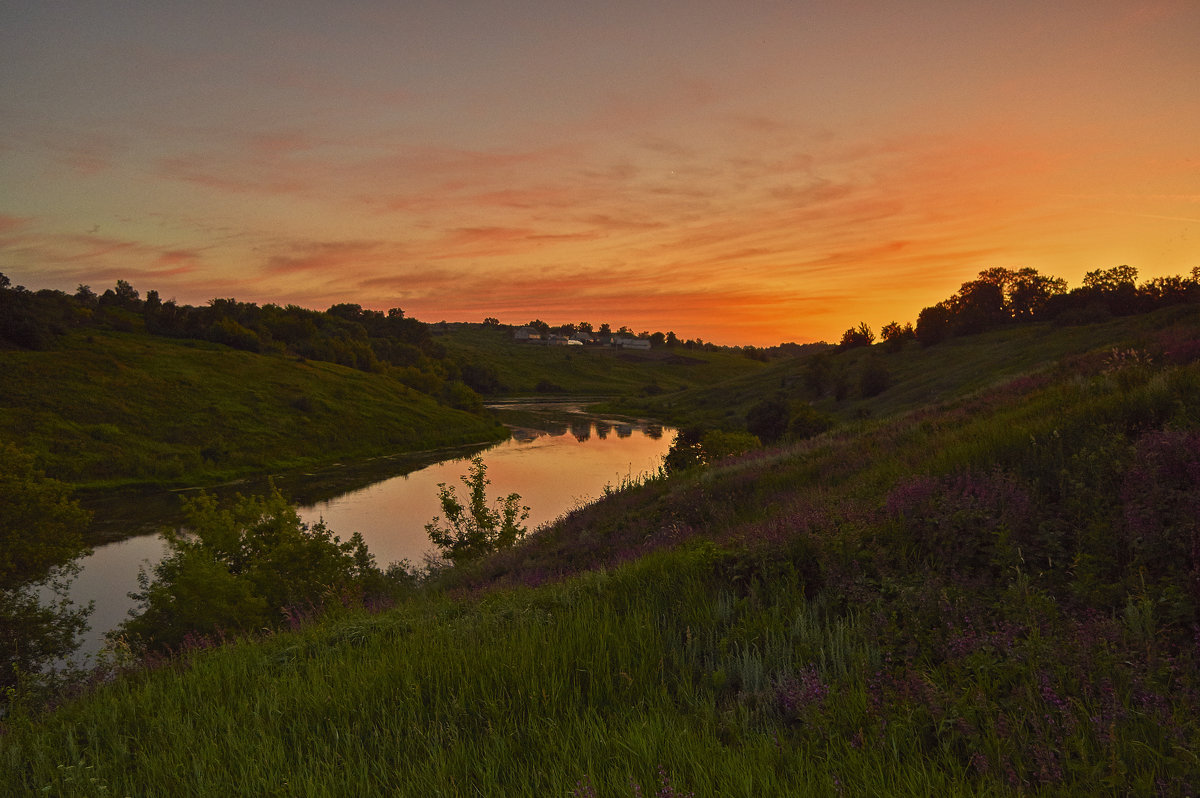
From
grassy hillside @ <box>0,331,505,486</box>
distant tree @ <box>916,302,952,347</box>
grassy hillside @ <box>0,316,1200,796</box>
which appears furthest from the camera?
distant tree @ <box>916,302,952,347</box>

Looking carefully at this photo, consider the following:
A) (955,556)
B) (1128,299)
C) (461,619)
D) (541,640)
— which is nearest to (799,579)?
(955,556)

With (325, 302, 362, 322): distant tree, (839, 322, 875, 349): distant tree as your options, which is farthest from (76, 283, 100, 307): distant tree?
(839, 322, 875, 349): distant tree

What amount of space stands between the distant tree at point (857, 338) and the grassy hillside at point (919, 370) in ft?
8.37

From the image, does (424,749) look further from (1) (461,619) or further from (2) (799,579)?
(2) (799,579)

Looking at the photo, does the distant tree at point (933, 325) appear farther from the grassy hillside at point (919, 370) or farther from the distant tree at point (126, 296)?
the distant tree at point (126, 296)

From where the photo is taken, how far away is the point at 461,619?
568 centimetres

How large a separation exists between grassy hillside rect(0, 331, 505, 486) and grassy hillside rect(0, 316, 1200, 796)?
52.3m

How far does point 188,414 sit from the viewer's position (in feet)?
190

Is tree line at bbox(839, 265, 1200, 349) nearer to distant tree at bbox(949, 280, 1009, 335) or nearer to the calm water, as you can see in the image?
distant tree at bbox(949, 280, 1009, 335)

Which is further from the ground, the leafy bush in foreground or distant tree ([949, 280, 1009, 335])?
distant tree ([949, 280, 1009, 335])

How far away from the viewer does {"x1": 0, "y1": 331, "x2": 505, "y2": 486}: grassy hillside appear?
46.9 metres

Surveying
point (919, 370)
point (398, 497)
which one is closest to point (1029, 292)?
point (919, 370)

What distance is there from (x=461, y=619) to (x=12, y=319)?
7912cm

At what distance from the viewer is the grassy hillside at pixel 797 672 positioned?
104 inches
